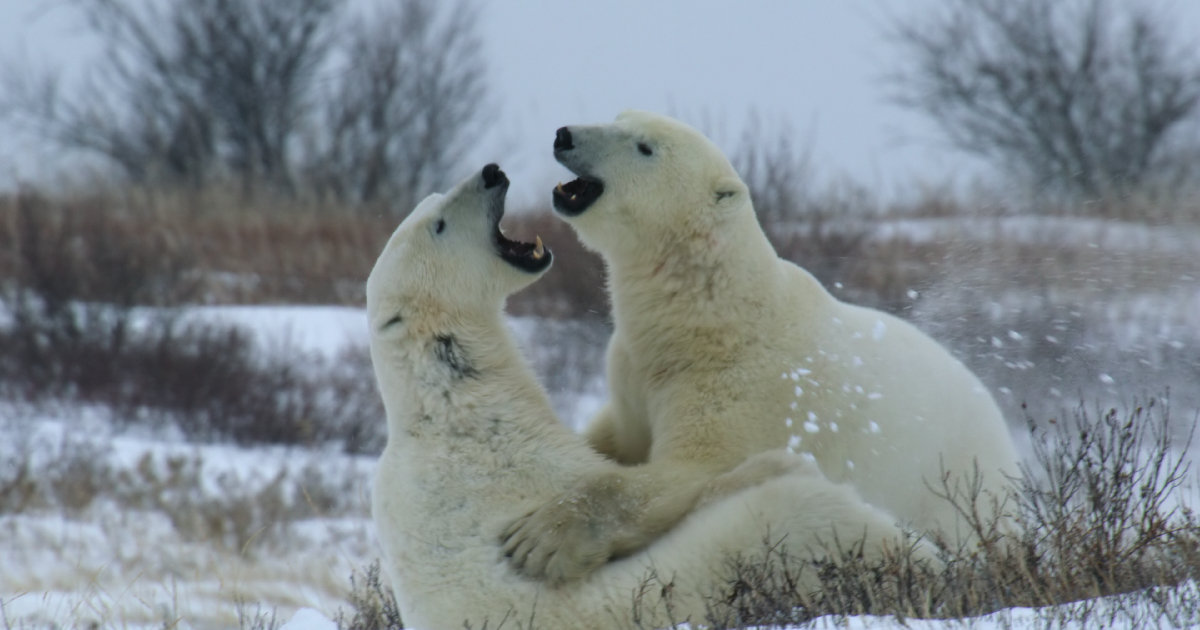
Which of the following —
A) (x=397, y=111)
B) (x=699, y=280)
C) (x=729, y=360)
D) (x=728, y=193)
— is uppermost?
(x=397, y=111)

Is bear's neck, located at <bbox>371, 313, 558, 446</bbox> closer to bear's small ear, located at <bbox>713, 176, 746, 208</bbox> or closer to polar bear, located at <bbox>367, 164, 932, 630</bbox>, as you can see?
polar bear, located at <bbox>367, 164, 932, 630</bbox>

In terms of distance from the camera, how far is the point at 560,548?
280 cm

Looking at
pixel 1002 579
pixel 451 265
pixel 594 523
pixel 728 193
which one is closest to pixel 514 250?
pixel 451 265

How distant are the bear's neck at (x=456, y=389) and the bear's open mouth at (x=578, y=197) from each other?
502 millimetres

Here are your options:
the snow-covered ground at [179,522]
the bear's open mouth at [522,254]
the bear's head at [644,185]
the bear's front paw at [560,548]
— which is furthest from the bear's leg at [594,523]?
the snow-covered ground at [179,522]

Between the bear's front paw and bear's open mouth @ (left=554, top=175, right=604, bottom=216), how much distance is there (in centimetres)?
109

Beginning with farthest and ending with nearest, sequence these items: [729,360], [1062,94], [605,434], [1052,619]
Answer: [1062,94]
[605,434]
[729,360]
[1052,619]

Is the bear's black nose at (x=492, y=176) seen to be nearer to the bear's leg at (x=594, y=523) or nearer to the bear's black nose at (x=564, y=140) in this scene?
the bear's black nose at (x=564, y=140)

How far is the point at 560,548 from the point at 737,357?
824 mm

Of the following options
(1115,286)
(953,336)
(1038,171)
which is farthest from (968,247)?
(1038,171)

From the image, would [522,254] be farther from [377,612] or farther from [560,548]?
[377,612]

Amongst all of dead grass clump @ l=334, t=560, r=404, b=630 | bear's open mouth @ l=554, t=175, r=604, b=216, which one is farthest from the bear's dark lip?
dead grass clump @ l=334, t=560, r=404, b=630

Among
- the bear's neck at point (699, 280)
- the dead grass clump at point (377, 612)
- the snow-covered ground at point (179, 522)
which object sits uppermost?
the snow-covered ground at point (179, 522)

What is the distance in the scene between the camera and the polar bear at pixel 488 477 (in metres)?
2.77
